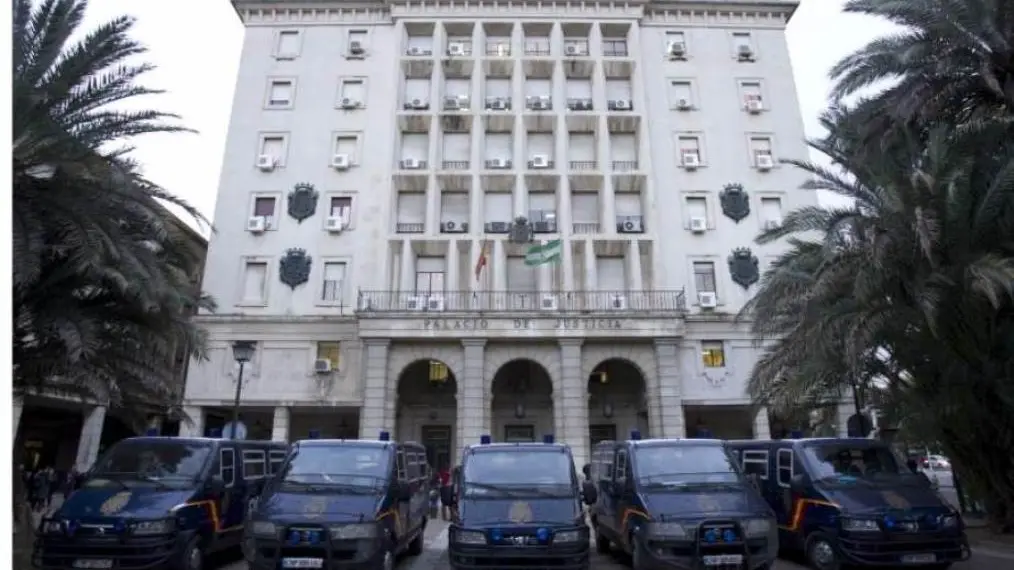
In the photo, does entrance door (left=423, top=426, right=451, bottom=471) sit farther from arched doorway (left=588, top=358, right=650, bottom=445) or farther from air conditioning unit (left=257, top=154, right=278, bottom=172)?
air conditioning unit (left=257, top=154, right=278, bottom=172)

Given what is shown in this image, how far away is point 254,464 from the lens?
40.6ft

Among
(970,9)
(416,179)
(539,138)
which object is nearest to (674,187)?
(539,138)

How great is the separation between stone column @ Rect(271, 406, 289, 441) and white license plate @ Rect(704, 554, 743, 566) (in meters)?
18.5

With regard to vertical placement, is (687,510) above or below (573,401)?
below

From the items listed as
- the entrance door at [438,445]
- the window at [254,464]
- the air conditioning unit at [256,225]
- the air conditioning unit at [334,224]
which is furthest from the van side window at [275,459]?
the air conditioning unit at [256,225]

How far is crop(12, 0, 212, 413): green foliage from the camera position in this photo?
10.3 m

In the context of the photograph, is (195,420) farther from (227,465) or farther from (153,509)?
(153,509)

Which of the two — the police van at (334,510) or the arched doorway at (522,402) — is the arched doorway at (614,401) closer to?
the arched doorway at (522,402)

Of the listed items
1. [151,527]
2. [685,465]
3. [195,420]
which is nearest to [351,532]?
[151,527]

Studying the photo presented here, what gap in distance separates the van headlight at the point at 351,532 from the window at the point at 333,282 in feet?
56.5

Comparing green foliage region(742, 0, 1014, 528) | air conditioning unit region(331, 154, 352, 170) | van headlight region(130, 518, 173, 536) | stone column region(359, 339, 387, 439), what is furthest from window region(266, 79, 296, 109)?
van headlight region(130, 518, 173, 536)

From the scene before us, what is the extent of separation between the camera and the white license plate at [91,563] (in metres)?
8.95

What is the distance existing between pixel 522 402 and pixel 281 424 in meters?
9.20

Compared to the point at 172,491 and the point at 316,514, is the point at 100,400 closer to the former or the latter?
the point at 172,491
